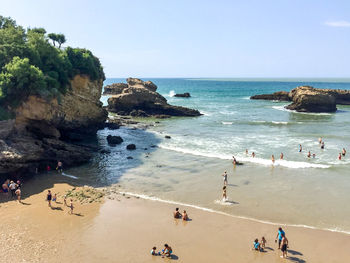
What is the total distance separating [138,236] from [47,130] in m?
15.8

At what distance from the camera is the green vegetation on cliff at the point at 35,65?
77.1 ft

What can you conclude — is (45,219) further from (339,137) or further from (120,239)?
(339,137)

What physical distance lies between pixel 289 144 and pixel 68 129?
23923 millimetres

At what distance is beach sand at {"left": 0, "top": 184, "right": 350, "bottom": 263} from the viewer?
43.9 feet

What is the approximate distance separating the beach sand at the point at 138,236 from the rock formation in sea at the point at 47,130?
432cm

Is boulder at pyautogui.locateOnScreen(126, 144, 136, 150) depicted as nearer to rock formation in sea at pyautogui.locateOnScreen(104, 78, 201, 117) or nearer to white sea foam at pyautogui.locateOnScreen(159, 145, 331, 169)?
white sea foam at pyautogui.locateOnScreen(159, 145, 331, 169)

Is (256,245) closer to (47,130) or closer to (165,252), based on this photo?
(165,252)

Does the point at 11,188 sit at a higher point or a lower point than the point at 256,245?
higher

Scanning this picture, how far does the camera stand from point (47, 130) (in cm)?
2653

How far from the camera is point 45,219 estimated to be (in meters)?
16.4

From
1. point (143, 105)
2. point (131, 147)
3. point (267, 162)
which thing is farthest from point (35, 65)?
point (143, 105)

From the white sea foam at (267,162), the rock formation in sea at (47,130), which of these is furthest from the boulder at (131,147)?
the white sea foam at (267,162)

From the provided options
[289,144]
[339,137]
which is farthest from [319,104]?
[289,144]

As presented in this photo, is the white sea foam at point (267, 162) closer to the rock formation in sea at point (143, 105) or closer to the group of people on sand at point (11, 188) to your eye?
the group of people on sand at point (11, 188)
